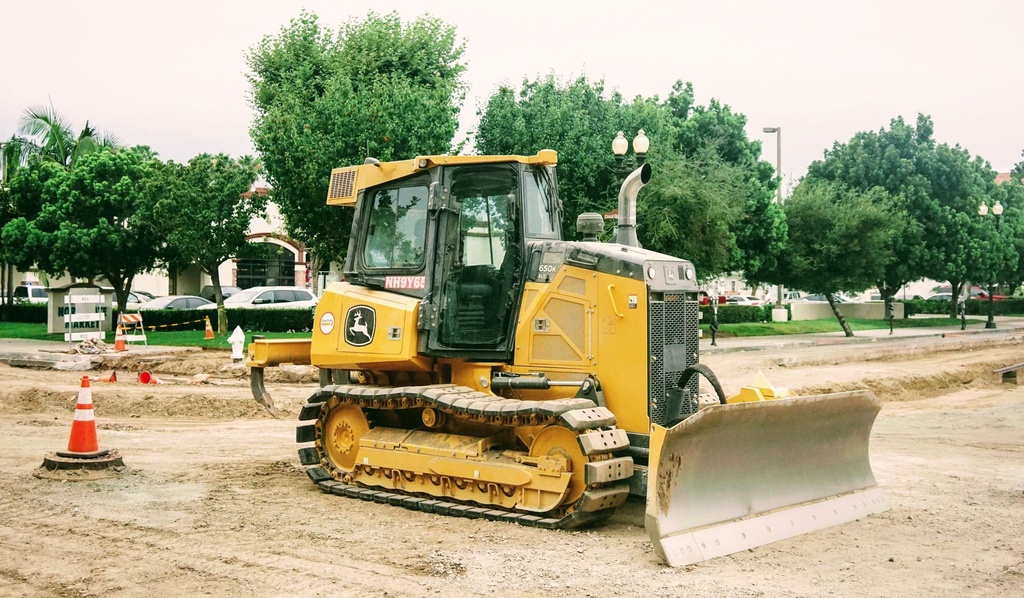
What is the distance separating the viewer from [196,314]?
34812 millimetres

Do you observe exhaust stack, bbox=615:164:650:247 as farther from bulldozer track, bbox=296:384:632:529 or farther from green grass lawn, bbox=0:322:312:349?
green grass lawn, bbox=0:322:312:349

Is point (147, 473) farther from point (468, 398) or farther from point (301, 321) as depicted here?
point (301, 321)

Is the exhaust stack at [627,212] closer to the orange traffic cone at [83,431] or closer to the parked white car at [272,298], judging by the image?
the orange traffic cone at [83,431]

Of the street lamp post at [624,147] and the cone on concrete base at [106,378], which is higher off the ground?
the street lamp post at [624,147]

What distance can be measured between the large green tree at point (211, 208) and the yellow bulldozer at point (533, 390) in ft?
72.1

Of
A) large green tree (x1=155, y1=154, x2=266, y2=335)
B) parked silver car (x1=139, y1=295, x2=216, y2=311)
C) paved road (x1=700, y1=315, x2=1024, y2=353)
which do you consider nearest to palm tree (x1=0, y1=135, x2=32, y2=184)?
parked silver car (x1=139, y1=295, x2=216, y2=311)

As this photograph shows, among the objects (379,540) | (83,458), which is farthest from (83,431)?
(379,540)

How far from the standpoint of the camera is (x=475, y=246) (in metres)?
9.48

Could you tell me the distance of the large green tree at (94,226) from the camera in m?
34.9

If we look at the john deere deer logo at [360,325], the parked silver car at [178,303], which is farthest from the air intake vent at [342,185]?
the parked silver car at [178,303]

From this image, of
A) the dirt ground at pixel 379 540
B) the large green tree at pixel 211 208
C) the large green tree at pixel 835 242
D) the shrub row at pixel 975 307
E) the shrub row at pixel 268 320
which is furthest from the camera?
the shrub row at pixel 975 307

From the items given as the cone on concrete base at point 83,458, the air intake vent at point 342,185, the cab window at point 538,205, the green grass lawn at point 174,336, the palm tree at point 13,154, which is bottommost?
the cone on concrete base at point 83,458

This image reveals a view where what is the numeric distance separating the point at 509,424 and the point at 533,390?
0.64 metres

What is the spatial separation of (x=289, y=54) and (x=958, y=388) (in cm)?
2373
